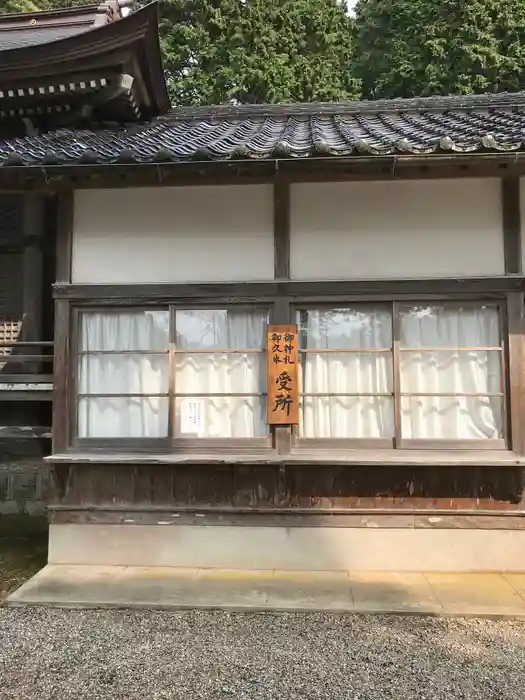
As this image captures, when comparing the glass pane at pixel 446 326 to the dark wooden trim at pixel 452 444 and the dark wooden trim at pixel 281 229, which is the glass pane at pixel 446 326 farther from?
the dark wooden trim at pixel 281 229

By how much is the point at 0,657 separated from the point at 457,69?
19.8 metres

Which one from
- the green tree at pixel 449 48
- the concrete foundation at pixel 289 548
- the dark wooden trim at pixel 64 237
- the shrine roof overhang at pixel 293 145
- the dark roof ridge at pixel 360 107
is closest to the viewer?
the shrine roof overhang at pixel 293 145

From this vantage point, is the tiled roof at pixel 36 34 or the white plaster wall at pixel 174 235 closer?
the white plaster wall at pixel 174 235

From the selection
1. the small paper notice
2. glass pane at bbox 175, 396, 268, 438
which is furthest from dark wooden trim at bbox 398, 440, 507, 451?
the small paper notice

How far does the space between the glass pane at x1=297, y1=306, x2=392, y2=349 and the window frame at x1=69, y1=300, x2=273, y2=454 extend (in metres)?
0.44

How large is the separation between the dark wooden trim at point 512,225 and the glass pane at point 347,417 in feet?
5.81

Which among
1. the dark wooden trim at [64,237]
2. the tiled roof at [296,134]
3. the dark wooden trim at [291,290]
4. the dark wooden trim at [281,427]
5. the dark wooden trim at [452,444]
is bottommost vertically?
the dark wooden trim at [452,444]

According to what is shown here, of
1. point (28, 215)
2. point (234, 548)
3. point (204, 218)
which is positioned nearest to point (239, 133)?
point (204, 218)

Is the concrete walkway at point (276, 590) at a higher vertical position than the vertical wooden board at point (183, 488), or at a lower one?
lower

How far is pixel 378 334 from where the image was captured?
5.50 metres

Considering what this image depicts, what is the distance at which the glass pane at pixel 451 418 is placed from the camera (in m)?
5.37

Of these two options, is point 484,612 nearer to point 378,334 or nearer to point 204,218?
point 378,334

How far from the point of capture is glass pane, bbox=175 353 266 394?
18.2 ft

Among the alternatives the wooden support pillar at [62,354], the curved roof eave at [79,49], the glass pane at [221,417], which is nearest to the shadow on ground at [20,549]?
the wooden support pillar at [62,354]
